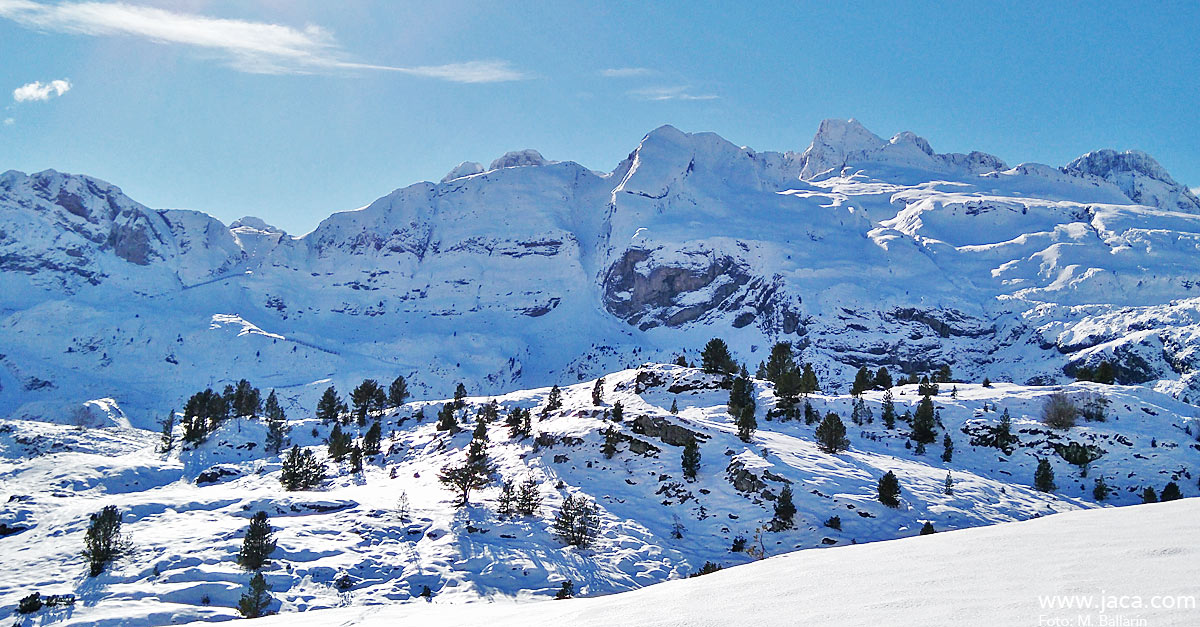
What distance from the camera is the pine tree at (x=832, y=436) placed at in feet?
202

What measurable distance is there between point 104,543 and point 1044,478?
241 feet

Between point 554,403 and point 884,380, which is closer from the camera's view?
point 554,403

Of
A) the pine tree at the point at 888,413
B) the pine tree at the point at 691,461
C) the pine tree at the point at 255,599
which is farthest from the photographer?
the pine tree at the point at 888,413

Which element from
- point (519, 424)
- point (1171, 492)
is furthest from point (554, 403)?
point (1171, 492)

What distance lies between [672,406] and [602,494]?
1810 cm

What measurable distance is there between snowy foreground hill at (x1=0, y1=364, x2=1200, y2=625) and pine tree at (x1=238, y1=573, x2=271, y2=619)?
68 cm

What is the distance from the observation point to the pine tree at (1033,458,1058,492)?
56.1 metres

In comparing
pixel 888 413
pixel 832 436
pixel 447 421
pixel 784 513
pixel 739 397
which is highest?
pixel 739 397

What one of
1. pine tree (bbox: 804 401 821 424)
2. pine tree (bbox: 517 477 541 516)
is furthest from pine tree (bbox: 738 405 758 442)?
pine tree (bbox: 517 477 541 516)

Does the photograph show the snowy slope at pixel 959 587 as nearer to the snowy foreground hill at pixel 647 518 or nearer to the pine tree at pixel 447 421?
the snowy foreground hill at pixel 647 518

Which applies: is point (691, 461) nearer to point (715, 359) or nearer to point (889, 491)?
point (889, 491)

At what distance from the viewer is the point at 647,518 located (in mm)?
51719

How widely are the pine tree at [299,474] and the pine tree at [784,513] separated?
43839 millimetres

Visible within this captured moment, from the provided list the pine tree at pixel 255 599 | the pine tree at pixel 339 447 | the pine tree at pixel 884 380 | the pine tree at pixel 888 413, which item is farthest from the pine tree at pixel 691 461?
the pine tree at pixel 884 380
